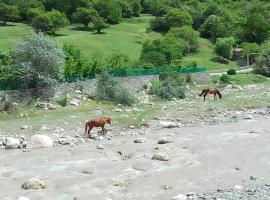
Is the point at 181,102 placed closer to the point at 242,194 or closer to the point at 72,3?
the point at 242,194

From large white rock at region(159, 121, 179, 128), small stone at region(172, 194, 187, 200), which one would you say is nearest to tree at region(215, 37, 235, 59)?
large white rock at region(159, 121, 179, 128)

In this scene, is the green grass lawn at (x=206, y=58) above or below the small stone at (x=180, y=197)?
below

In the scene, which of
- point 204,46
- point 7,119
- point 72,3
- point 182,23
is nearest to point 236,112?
point 7,119

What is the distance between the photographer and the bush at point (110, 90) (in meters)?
44.4

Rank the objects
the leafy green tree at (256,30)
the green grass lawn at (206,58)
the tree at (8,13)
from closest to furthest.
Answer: the green grass lawn at (206,58)
the leafy green tree at (256,30)
the tree at (8,13)

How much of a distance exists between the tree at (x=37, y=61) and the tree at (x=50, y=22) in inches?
1610

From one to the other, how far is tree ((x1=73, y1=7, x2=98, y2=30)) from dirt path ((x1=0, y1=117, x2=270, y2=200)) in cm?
6075

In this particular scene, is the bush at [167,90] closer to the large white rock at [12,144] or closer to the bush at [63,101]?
the bush at [63,101]

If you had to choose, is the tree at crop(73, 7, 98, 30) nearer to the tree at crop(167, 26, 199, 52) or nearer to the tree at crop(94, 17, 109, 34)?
the tree at crop(94, 17, 109, 34)

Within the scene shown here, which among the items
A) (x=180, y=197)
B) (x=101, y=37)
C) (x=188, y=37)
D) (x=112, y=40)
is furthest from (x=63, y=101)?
(x=188, y=37)

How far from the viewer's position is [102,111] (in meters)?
41.4

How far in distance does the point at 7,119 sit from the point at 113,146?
10.6 m

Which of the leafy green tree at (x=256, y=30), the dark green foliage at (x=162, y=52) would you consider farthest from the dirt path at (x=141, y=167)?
the leafy green tree at (x=256, y=30)

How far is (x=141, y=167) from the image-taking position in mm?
27156
